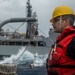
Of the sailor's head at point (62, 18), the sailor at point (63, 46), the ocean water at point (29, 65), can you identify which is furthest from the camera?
the ocean water at point (29, 65)

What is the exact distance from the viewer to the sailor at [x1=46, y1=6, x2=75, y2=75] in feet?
9.34

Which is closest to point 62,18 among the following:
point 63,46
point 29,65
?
point 63,46

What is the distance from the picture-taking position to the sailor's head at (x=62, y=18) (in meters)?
3.03

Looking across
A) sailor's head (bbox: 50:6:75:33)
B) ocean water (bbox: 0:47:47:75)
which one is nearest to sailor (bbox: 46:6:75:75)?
sailor's head (bbox: 50:6:75:33)

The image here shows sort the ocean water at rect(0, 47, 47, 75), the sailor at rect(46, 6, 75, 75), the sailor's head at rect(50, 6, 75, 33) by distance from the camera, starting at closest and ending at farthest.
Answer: the sailor at rect(46, 6, 75, 75), the sailor's head at rect(50, 6, 75, 33), the ocean water at rect(0, 47, 47, 75)

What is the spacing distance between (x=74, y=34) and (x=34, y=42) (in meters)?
43.4

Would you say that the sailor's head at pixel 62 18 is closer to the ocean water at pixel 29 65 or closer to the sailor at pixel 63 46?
the sailor at pixel 63 46

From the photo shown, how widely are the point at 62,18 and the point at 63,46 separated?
279 mm

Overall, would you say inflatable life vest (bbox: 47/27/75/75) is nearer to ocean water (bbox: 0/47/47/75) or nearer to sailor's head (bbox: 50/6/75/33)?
sailor's head (bbox: 50/6/75/33)

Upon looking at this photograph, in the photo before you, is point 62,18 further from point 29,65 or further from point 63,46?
point 29,65

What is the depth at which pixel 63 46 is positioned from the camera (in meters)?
2.88

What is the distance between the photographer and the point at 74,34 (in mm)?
2912

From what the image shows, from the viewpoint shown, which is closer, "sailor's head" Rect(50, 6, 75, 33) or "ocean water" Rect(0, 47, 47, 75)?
"sailor's head" Rect(50, 6, 75, 33)

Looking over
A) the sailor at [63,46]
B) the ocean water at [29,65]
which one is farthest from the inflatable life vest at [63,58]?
the ocean water at [29,65]
